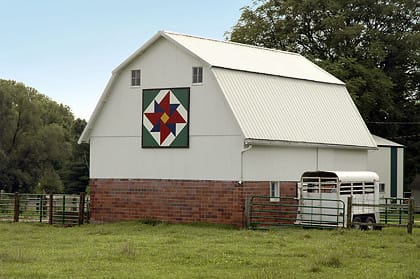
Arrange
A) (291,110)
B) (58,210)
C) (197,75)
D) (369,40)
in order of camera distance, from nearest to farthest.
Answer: (197,75) → (291,110) → (58,210) → (369,40)

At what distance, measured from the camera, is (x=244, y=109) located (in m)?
34.7

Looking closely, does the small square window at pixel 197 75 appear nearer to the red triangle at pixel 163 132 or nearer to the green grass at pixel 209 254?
the red triangle at pixel 163 132

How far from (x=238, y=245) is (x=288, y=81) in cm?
1368

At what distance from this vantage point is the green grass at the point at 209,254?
65.0ft

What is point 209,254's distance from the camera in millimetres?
23047

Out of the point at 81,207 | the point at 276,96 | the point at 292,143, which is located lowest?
the point at 81,207

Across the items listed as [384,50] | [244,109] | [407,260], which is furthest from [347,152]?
[384,50]

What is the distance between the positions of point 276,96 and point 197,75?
11.7 feet

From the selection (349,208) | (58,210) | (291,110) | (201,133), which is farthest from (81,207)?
(349,208)

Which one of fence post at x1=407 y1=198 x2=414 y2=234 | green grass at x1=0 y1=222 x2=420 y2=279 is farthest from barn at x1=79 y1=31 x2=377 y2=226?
fence post at x1=407 y1=198 x2=414 y2=234

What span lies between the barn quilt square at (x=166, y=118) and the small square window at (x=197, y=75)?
0.46 meters

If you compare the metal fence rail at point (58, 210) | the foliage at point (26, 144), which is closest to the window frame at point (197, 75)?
the metal fence rail at point (58, 210)

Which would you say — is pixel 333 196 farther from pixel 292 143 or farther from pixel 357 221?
pixel 292 143

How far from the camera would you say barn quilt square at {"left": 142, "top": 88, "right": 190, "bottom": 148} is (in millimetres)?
35500
